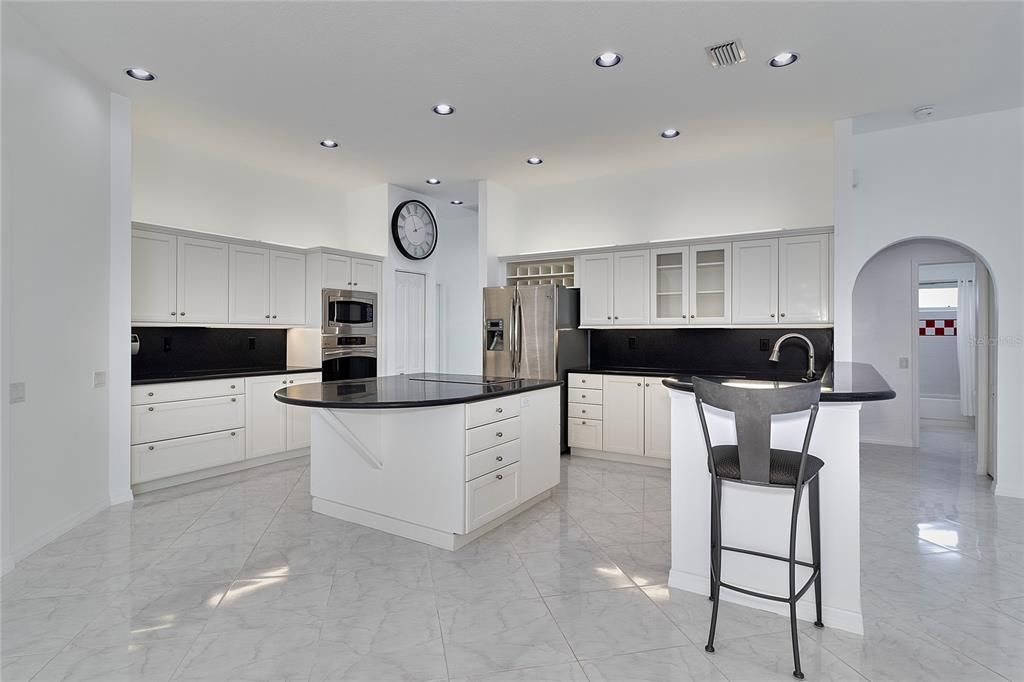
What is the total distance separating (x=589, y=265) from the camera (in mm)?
5602

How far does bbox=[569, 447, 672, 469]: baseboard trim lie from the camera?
5.02 meters

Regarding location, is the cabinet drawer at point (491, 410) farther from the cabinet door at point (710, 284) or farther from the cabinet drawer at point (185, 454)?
the cabinet drawer at point (185, 454)

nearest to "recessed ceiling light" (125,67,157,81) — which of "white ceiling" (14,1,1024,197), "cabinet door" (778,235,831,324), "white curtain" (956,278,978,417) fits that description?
"white ceiling" (14,1,1024,197)

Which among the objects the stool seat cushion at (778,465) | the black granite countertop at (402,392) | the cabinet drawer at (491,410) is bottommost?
the stool seat cushion at (778,465)

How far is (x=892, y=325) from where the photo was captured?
5609mm

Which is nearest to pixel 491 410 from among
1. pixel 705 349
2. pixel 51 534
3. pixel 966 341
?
pixel 51 534

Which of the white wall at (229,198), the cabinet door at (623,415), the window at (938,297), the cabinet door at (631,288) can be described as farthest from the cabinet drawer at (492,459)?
the window at (938,297)

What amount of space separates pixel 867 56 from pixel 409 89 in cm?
297

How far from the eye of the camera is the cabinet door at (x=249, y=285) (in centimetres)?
491

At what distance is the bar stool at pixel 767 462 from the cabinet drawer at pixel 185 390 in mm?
4075

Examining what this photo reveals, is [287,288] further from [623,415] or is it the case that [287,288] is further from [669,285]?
[669,285]

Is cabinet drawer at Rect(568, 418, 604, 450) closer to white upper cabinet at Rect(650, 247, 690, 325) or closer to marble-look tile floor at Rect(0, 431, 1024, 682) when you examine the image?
white upper cabinet at Rect(650, 247, 690, 325)

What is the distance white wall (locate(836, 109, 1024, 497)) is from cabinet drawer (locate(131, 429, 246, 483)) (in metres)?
5.22

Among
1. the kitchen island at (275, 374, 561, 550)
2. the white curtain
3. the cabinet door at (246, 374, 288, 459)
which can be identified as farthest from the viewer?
the white curtain
